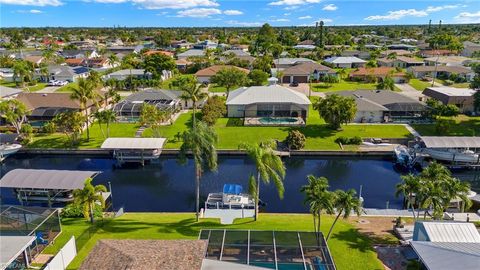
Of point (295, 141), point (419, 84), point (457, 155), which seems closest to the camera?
point (457, 155)

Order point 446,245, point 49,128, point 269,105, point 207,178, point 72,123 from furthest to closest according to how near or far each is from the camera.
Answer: point 269,105, point 49,128, point 72,123, point 207,178, point 446,245

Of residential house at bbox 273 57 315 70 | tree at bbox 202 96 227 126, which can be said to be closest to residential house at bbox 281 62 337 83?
residential house at bbox 273 57 315 70

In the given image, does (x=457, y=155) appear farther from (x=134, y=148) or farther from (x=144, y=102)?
(x=144, y=102)

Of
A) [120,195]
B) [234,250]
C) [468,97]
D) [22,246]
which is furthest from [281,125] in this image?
[22,246]

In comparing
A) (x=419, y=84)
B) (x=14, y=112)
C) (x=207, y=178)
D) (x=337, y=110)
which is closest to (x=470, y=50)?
(x=419, y=84)

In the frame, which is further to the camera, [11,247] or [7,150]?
[7,150]
